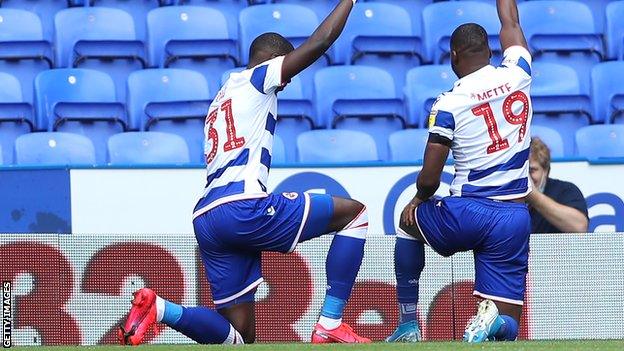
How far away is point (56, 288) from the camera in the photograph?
7.57 metres

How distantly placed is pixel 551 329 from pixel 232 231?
2.31 meters

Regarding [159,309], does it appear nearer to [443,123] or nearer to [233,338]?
[233,338]

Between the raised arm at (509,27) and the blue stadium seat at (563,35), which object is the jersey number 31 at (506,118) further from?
the blue stadium seat at (563,35)

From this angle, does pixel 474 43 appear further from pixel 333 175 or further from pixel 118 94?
pixel 118 94

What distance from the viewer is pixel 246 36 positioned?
11.4m

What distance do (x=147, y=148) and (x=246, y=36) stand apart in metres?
1.78

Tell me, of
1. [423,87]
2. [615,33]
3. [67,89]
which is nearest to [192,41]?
[67,89]

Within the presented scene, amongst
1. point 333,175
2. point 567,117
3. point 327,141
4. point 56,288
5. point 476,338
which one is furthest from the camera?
point 567,117

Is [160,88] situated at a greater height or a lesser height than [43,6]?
lesser

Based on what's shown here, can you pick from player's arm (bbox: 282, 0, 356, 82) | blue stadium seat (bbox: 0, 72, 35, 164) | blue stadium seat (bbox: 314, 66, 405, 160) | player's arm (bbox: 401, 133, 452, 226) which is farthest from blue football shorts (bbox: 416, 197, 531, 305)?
blue stadium seat (bbox: 0, 72, 35, 164)

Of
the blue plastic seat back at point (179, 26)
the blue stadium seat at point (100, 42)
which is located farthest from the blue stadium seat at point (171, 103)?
the blue plastic seat back at point (179, 26)

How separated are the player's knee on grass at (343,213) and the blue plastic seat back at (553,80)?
504cm

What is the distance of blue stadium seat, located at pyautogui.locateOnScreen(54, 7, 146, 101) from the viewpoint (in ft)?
36.8

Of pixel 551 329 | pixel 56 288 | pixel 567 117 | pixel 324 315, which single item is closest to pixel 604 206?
pixel 551 329
